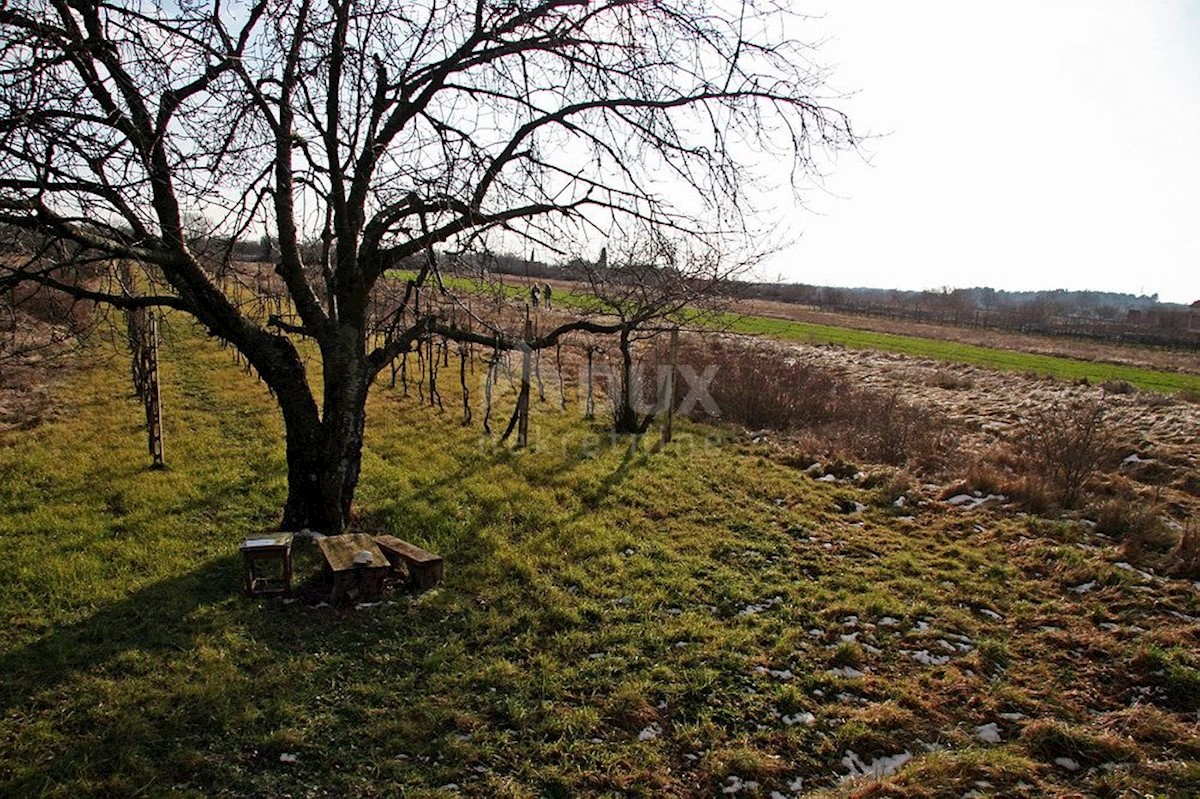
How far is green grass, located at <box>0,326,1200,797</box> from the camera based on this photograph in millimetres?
3512

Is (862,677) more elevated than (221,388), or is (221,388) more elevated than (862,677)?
(221,388)

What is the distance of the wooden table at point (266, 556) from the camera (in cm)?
492

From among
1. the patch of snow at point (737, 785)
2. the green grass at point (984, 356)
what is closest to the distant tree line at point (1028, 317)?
the green grass at point (984, 356)

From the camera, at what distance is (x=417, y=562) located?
5.32 meters

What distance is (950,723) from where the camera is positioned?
13.9ft

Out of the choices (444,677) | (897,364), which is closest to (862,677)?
(444,677)

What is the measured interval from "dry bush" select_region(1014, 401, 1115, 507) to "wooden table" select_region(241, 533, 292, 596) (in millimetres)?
9231

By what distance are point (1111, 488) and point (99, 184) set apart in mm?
12165

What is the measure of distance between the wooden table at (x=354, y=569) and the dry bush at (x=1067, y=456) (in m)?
8.59

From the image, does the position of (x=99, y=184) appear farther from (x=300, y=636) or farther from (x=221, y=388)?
(x=221, y=388)

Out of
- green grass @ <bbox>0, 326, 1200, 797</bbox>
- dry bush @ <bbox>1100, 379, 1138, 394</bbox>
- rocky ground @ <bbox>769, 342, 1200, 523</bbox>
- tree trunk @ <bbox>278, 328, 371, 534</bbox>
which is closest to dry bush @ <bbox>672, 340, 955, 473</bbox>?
rocky ground @ <bbox>769, 342, 1200, 523</bbox>

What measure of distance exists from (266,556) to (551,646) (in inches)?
91.6

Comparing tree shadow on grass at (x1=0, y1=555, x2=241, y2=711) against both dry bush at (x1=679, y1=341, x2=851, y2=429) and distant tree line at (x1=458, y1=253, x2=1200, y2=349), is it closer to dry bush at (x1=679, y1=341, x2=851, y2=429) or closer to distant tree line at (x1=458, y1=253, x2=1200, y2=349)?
distant tree line at (x1=458, y1=253, x2=1200, y2=349)

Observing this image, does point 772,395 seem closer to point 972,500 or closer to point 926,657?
point 972,500
